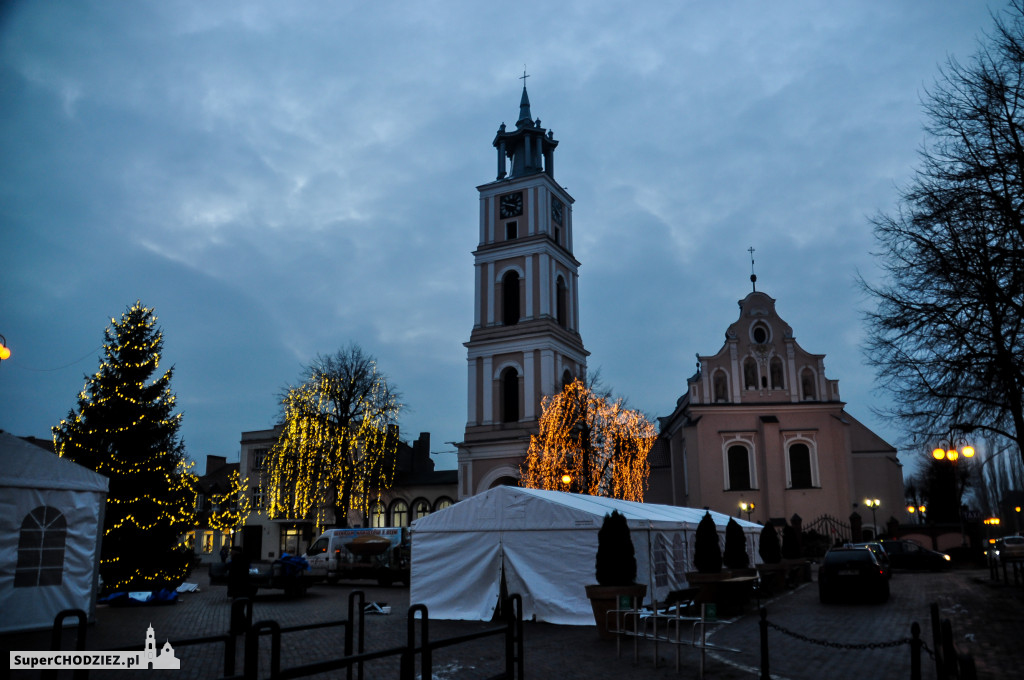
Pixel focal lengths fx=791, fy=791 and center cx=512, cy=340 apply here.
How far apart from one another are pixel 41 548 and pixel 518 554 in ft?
32.2

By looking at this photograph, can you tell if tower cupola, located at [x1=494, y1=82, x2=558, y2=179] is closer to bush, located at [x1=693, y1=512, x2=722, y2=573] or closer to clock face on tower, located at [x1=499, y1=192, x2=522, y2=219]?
clock face on tower, located at [x1=499, y1=192, x2=522, y2=219]

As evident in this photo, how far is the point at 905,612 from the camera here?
17594mm

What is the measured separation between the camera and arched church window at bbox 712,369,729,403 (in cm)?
4941

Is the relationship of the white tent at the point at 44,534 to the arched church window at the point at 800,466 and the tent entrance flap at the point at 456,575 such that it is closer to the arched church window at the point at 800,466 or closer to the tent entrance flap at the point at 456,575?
the tent entrance flap at the point at 456,575

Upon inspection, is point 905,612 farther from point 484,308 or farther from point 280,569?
point 484,308

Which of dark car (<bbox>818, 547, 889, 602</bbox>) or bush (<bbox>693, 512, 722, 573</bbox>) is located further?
dark car (<bbox>818, 547, 889, 602</bbox>)

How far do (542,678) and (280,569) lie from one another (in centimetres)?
1633

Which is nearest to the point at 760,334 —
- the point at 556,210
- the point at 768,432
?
the point at 768,432

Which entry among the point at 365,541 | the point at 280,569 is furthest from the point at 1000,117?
the point at 365,541

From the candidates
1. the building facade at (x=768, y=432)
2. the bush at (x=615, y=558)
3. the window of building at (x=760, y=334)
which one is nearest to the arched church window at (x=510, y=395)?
the building facade at (x=768, y=432)

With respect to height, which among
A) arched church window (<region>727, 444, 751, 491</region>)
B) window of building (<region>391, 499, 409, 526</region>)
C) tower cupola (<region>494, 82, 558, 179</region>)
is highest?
tower cupola (<region>494, 82, 558, 179</region>)

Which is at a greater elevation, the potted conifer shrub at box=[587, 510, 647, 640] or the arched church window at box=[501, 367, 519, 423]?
the arched church window at box=[501, 367, 519, 423]

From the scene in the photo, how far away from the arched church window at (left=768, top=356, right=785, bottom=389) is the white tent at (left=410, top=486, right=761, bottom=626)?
32.3 meters

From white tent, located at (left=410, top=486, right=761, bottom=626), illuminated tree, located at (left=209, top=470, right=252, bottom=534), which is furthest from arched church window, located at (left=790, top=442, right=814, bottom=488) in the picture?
illuminated tree, located at (left=209, top=470, right=252, bottom=534)
